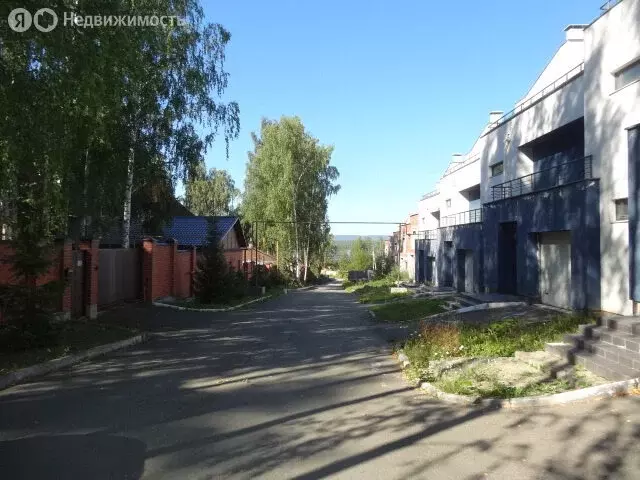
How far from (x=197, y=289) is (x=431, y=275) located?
17972 millimetres

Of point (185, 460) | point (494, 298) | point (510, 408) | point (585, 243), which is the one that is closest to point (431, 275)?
point (494, 298)

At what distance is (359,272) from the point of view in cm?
6200

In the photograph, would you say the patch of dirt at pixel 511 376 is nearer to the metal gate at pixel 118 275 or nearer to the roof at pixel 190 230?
the metal gate at pixel 118 275

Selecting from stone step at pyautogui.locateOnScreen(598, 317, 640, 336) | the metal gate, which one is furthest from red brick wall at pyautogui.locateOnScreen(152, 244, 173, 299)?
stone step at pyautogui.locateOnScreen(598, 317, 640, 336)

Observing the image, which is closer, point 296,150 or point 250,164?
point 296,150

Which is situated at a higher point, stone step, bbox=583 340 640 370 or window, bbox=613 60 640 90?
window, bbox=613 60 640 90

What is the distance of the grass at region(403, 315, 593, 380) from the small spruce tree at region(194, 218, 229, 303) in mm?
14227

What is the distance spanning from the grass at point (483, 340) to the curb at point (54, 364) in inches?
236

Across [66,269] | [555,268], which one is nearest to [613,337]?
[555,268]

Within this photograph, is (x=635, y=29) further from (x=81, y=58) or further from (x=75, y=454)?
(x=75, y=454)

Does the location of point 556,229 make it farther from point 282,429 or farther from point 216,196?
point 216,196

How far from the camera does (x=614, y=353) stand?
768 cm

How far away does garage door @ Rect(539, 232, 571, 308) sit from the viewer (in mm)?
15703

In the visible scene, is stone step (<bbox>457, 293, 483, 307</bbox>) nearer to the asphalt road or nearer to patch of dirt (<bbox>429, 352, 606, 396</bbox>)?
patch of dirt (<bbox>429, 352, 606, 396</bbox>)
